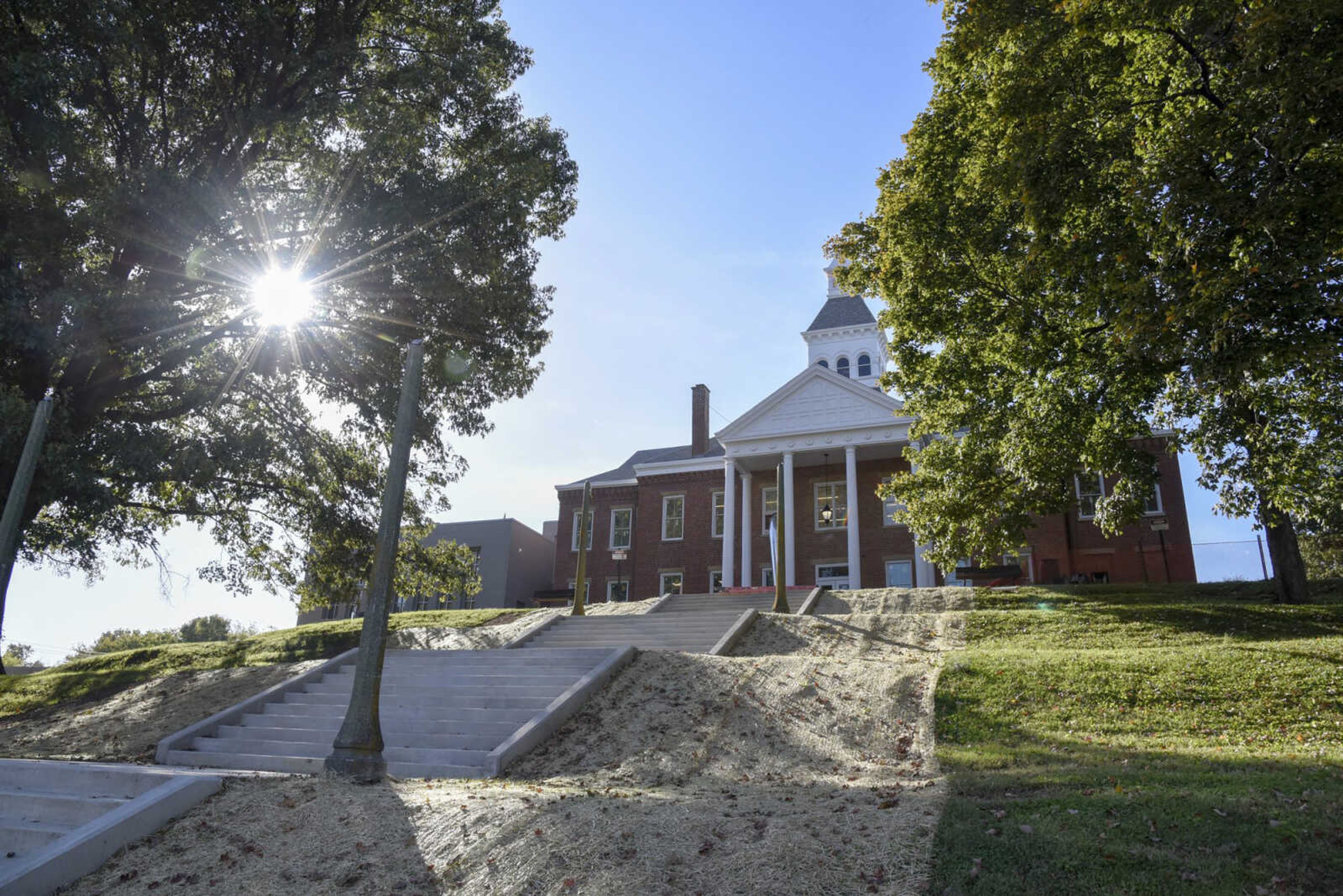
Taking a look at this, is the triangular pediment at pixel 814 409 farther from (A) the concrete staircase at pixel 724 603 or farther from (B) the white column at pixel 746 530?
(A) the concrete staircase at pixel 724 603

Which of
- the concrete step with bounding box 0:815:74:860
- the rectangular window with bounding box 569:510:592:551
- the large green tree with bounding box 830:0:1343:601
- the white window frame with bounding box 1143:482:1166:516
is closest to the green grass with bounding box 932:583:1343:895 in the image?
the large green tree with bounding box 830:0:1343:601

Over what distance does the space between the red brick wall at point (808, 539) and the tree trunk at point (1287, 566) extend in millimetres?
10082

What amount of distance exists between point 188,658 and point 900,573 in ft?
76.6

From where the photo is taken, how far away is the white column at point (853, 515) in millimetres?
29219

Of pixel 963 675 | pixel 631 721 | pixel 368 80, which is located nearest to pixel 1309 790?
pixel 963 675

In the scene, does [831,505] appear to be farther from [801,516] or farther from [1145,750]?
[1145,750]

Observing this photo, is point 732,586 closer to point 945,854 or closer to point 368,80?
point 368,80

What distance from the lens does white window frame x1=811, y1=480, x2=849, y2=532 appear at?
33031 mm

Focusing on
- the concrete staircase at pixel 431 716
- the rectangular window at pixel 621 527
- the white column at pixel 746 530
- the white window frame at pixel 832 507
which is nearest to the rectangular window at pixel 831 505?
the white window frame at pixel 832 507

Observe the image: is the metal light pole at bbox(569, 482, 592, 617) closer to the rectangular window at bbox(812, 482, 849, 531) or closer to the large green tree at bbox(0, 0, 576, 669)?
the large green tree at bbox(0, 0, 576, 669)

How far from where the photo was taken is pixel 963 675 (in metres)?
12.1

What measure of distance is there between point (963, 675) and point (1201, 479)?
6.30 m

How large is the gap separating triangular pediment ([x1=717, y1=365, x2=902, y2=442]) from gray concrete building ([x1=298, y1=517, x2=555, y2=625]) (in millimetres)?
13092

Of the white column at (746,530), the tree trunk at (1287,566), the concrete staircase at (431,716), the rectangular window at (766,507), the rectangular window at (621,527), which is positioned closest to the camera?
the concrete staircase at (431,716)
